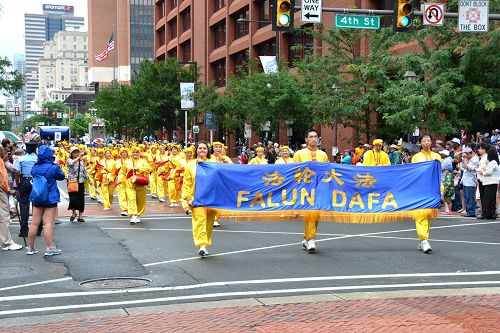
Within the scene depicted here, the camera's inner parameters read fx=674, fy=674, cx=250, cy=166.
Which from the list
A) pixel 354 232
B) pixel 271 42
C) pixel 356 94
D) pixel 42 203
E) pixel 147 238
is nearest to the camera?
pixel 42 203

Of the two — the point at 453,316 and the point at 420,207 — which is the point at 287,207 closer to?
the point at 420,207

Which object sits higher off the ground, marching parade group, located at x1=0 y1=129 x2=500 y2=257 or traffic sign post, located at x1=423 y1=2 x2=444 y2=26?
traffic sign post, located at x1=423 y1=2 x2=444 y2=26

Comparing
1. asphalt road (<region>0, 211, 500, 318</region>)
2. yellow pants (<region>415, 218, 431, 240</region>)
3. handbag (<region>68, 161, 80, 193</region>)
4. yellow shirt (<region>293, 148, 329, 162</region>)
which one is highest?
yellow shirt (<region>293, 148, 329, 162</region>)

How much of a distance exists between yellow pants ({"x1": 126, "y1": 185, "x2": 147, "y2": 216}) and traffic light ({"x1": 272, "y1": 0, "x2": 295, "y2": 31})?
5.03 m

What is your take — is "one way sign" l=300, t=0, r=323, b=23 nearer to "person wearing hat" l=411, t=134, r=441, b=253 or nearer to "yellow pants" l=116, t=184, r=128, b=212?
"person wearing hat" l=411, t=134, r=441, b=253

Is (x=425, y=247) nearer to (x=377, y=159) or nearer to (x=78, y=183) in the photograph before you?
(x=377, y=159)

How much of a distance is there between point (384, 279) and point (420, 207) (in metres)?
3.02

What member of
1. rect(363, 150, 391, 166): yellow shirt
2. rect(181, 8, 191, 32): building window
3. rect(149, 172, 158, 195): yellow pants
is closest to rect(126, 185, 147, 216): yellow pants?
rect(363, 150, 391, 166): yellow shirt

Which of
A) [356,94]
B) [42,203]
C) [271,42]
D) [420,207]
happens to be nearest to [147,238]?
[42,203]

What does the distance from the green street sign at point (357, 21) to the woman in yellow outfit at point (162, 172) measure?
8273mm

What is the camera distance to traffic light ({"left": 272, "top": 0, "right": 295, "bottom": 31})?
14922 millimetres

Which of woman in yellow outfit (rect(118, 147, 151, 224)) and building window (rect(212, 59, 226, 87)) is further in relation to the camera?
building window (rect(212, 59, 226, 87))

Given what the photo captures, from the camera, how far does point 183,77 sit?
53.4 metres

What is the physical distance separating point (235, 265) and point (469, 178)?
9897 millimetres
